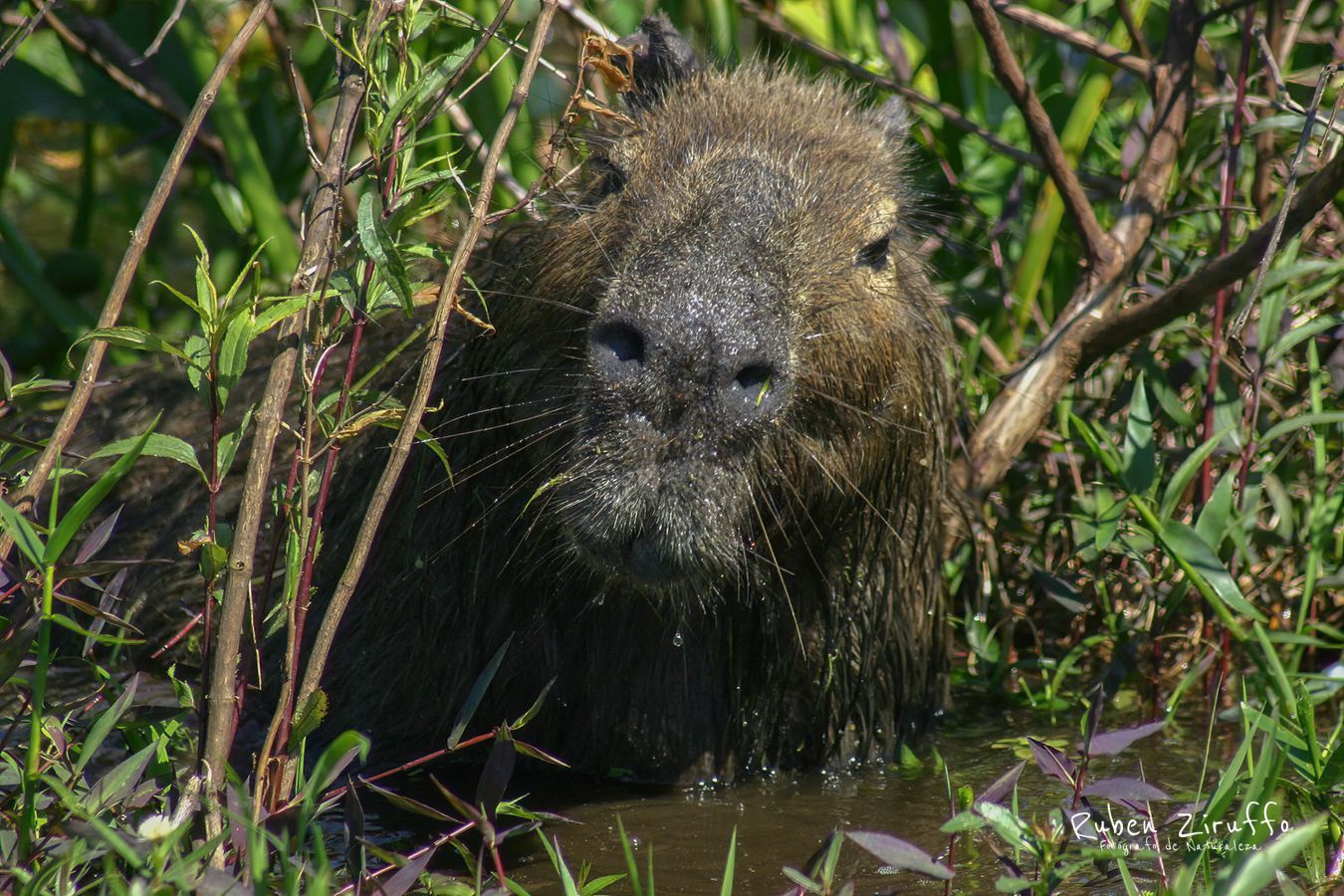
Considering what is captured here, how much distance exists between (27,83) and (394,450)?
147 inches

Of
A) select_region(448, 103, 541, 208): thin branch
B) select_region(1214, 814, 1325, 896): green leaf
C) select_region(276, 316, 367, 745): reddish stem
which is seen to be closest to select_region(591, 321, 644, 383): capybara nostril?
select_region(276, 316, 367, 745): reddish stem

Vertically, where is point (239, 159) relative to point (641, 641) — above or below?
above

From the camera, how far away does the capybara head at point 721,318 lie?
8.52 feet

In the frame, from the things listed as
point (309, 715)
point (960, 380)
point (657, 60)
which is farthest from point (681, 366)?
point (960, 380)

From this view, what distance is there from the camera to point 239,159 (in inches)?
187

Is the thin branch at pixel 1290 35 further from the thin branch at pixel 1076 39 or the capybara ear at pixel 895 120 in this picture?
the capybara ear at pixel 895 120

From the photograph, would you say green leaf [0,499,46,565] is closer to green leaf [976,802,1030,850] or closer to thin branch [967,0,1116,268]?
green leaf [976,802,1030,850]

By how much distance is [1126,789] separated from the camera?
2.25 m

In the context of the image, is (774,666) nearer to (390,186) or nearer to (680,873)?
(680,873)

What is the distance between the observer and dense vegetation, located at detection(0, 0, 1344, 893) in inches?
90.2

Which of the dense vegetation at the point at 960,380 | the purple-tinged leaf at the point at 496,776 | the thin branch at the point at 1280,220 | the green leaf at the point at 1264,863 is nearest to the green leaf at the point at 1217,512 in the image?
the dense vegetation at the point at 960,380

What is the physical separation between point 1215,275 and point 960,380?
679mm

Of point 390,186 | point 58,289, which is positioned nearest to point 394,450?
point 390,186

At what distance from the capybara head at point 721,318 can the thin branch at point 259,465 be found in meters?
0.48
